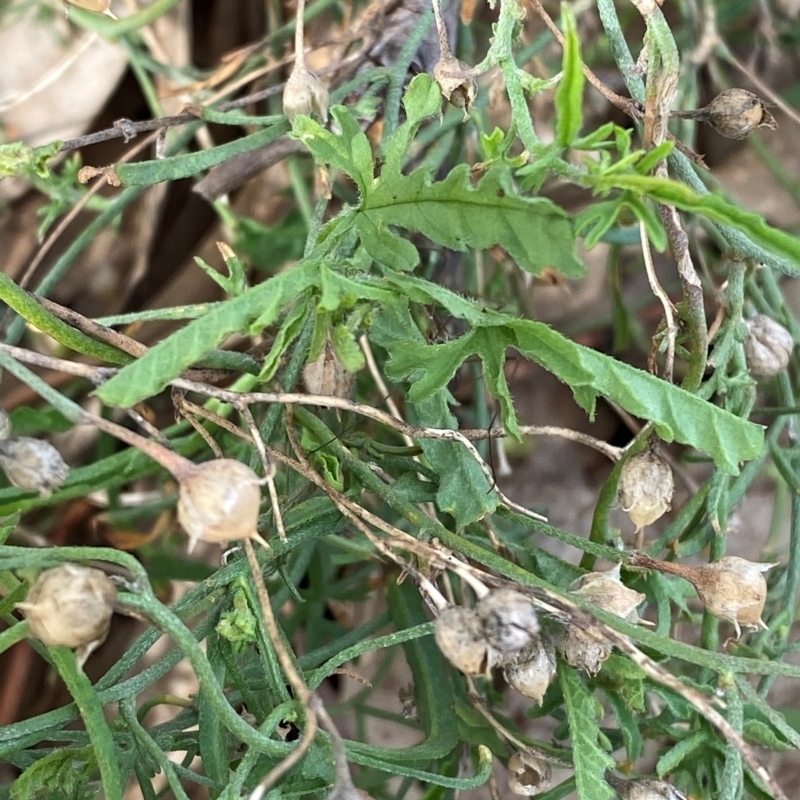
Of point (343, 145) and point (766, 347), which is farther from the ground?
point (343, 145)

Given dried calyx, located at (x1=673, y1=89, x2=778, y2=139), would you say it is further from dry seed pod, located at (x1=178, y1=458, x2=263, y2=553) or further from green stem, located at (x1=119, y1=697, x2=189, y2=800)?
green stem, located at (x1=119, y1=697, x2=189, y2=800)

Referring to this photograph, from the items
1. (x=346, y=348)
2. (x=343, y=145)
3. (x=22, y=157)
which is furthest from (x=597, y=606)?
(x=22, y=157)

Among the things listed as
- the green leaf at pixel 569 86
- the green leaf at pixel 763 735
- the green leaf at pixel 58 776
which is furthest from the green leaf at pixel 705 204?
the green leaf at pixel 58 776

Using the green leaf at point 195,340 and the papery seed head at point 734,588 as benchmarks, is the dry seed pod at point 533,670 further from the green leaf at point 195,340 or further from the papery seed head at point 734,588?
the green leaf at point 195,340

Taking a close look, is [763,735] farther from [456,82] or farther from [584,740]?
[456,82]

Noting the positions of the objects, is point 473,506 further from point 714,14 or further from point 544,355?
point 714,14

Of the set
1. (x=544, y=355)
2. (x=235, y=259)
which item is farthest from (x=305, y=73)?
(x=544, y=355)
